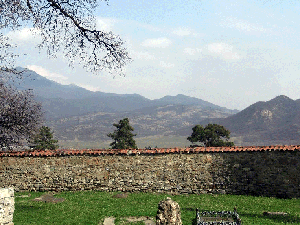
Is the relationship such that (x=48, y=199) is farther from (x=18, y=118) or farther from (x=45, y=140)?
(x=45, y=140)

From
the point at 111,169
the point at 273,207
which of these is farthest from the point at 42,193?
the point at 273,207

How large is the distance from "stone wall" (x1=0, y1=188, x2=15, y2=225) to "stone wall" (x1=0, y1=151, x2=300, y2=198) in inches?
421

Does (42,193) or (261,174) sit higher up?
(261,174)

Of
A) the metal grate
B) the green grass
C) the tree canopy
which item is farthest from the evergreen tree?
the metal grate

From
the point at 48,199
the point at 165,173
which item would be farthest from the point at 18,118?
the point at 165,173

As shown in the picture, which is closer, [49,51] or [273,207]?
[49,51]

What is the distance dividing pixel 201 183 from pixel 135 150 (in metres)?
4.79

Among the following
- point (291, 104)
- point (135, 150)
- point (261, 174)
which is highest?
point (291, 104)

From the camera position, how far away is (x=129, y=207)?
15.4 metres

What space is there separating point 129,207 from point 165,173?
5.03 metres

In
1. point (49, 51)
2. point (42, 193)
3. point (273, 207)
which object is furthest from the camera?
point (42, 193)

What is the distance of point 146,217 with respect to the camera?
13.6m

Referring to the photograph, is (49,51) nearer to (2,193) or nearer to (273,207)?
(2,193)

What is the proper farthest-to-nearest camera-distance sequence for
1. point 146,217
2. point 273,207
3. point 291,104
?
1. point 291,104
2. point 273,207
3. point 146,217
